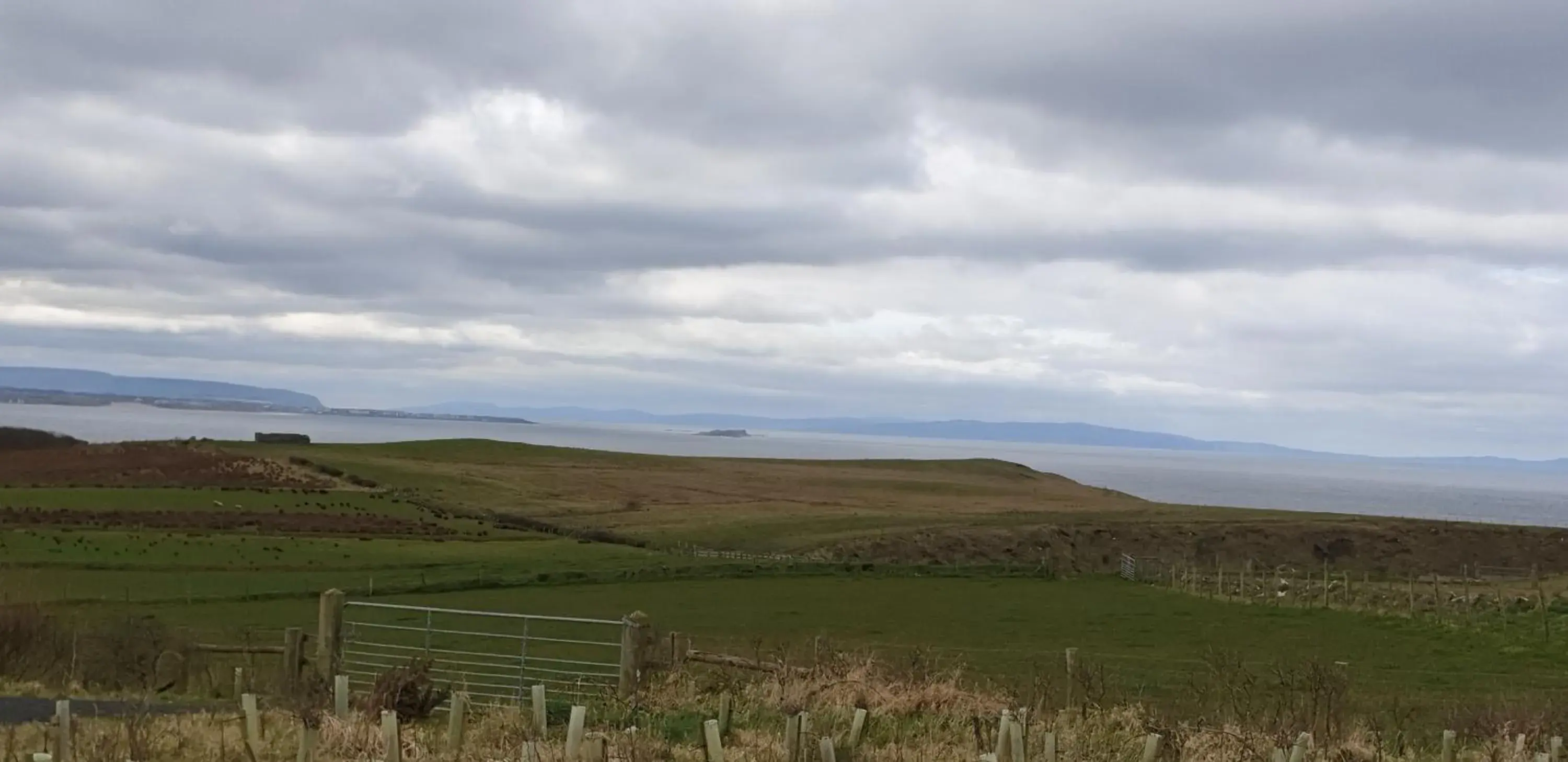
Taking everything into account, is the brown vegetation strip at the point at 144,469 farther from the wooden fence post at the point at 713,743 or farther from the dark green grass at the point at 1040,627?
the wooden fence post at the point at 713,743

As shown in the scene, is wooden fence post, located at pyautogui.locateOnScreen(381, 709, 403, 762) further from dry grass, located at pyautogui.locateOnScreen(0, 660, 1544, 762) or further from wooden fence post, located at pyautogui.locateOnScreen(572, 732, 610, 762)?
wooden fence post, located at pyautogui.locateOnScreen(572, 732, 610, 762)

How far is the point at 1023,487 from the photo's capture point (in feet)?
427

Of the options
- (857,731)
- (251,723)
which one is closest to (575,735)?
(857,731)

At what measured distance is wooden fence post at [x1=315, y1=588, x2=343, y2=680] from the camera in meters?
15.7

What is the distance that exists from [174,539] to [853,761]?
4808cm

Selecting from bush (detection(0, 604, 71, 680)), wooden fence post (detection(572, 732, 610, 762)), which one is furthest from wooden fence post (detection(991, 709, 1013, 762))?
bush (detection(0, 604, 71, 680))

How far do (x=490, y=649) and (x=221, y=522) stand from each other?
3547cm

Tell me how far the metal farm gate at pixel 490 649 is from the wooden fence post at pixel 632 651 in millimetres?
29

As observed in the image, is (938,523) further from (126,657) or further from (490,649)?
(126,657)

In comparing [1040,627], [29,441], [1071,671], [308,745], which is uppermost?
[1071,671]

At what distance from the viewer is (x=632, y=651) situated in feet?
49.2

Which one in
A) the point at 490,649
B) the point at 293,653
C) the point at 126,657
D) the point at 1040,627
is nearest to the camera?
the point at 293,653

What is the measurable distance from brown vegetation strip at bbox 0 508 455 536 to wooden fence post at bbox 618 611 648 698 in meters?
46.4

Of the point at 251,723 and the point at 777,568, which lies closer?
the point at 251,723
